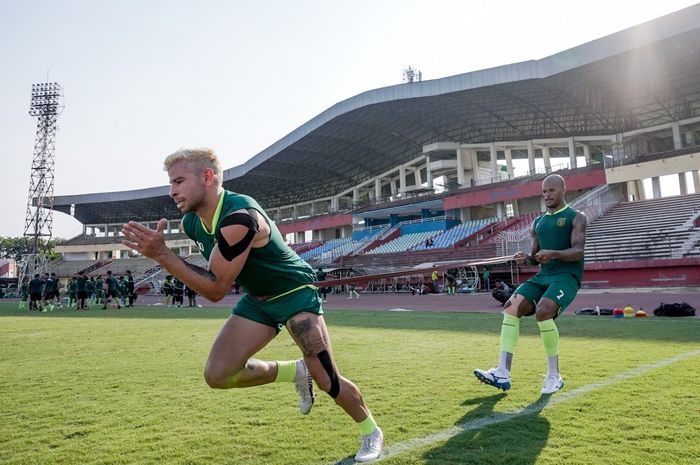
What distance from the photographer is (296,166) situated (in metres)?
58.8

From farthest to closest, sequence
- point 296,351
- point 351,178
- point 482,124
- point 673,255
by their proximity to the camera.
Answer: point 351,178 → point 482,124 → point 673,255 → point 296,351

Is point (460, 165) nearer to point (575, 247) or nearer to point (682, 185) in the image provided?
point (682, 185)

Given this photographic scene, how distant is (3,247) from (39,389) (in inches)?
4754

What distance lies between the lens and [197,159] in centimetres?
334

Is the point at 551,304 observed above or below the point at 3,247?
below

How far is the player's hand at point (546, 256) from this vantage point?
17.0 ft

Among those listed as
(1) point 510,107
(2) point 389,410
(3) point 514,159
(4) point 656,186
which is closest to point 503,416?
(2) point 389,410

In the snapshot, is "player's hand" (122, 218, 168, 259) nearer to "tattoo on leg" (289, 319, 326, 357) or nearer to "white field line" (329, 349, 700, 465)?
"tattoo on leg" (289, 319, 326, 357)

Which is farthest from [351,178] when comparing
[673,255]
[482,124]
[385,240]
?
[673,255]

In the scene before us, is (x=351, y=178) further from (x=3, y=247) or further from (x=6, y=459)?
(x=3, y=247)

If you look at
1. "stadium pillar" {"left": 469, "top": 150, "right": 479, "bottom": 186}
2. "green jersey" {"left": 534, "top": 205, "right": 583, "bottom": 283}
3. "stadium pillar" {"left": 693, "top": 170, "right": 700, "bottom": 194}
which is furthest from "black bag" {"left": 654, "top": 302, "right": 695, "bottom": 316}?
"stadium pillar" {"left": 469, "top": 150, "right": 479, "bottom": 186}

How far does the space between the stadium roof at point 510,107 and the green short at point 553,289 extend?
99.1 feet

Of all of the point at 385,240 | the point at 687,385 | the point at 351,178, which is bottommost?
the point at 687,385

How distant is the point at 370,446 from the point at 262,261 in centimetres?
142
